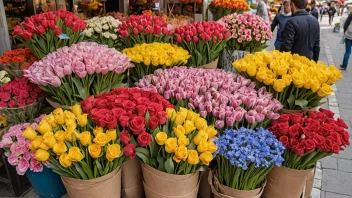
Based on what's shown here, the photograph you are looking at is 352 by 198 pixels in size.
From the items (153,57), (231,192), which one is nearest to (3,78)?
(153,57)

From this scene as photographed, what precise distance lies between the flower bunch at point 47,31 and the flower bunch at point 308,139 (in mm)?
1771

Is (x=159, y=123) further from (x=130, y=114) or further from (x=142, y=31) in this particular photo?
(x=142, y=31)

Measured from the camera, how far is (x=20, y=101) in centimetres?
216

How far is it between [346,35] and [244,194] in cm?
794

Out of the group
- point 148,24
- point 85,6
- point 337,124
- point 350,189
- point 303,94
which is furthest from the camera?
point 85,6

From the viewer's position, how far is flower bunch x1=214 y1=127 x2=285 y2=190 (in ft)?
4.51

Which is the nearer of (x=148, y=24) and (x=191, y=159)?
(x=191, y=159)

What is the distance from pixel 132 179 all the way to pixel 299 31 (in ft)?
11.6

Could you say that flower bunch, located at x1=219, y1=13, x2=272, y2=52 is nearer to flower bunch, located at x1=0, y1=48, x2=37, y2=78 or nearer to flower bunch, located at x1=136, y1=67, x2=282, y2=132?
flower bunch, located at x1=136, y1=67, x2=282, y2=132

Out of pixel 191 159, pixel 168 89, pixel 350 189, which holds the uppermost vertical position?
pixel 168 89

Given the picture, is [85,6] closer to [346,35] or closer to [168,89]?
[168,89]

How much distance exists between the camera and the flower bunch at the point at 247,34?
10.6ft

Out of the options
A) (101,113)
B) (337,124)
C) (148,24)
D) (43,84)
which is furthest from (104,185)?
(148,24)

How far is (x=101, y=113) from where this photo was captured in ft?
4.59
